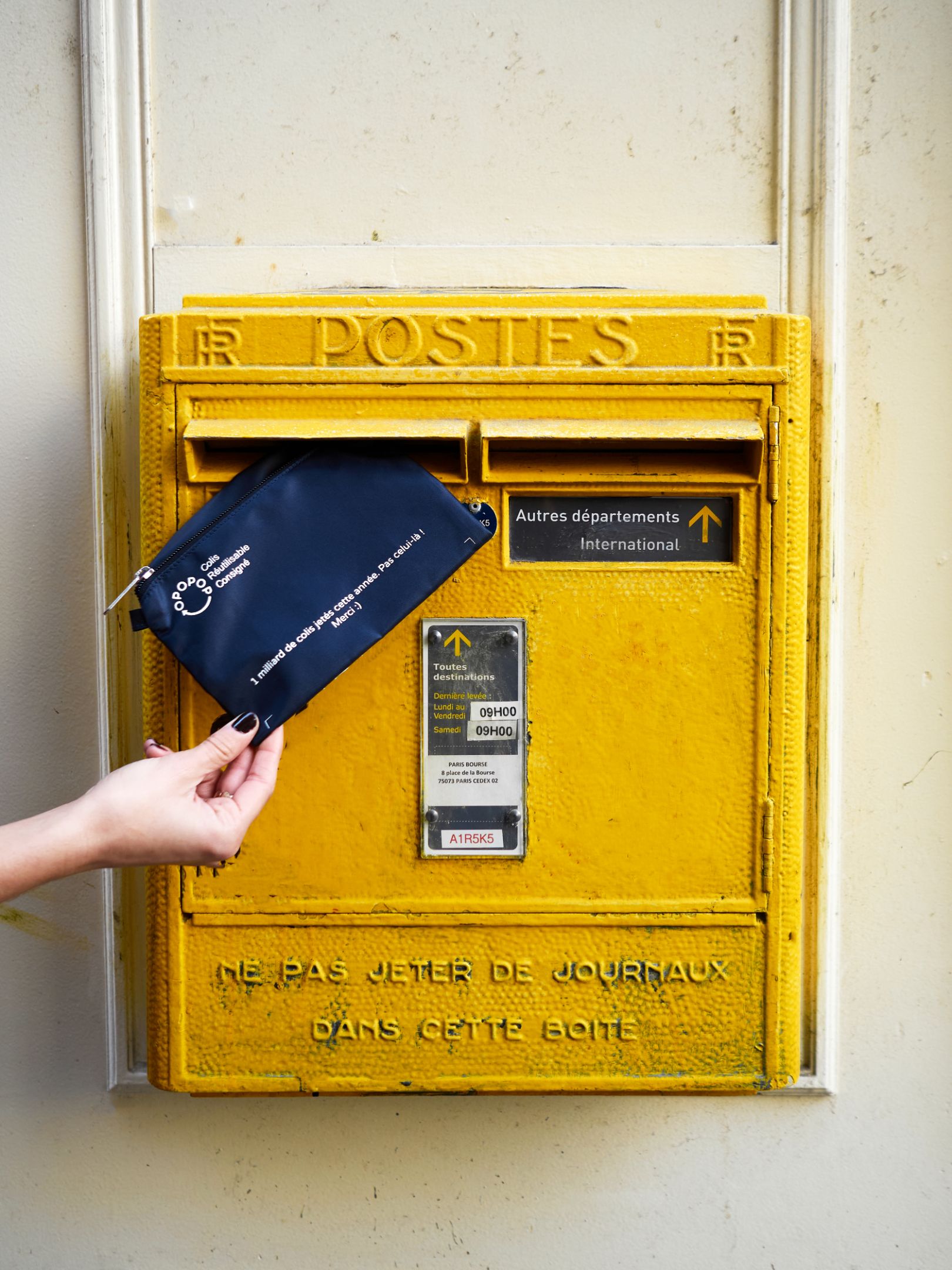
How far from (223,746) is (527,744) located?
18.9 inches

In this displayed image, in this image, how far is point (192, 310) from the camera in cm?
130

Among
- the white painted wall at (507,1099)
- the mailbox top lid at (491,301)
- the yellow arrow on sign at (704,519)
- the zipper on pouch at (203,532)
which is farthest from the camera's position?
the white painted wall at (507,1099)

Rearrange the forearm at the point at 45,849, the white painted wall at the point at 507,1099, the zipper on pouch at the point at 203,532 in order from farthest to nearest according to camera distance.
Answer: the white painted wall at the point at 507,1099 → the zipper on pouch at the point at 203,532 → the forearm at the point at 45,849

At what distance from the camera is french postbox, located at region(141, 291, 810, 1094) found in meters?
1.27

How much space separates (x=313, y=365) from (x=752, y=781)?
1.01m

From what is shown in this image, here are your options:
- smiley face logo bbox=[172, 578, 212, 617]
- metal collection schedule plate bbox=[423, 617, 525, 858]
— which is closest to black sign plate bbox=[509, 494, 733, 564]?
metal collection schedule plate bbox=[423, 617, 525, 858]

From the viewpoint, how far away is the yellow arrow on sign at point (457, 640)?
1290 mm

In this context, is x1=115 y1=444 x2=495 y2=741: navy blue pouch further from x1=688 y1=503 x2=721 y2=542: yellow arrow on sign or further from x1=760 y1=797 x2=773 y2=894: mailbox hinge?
x1=760 y1=797 x2=773 y2=894: mailbox hinge

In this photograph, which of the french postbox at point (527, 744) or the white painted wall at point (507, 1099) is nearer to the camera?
the french postbox at point (527, 744)

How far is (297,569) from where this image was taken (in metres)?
1.21

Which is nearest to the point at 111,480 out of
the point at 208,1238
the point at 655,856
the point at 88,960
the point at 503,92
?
the point at 88,960

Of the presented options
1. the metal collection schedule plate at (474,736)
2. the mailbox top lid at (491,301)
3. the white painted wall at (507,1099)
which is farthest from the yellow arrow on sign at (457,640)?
the white painted wall at (507,1099)

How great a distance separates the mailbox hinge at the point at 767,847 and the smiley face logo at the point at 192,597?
3.15 feet

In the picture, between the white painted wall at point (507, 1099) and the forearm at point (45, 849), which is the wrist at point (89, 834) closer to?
the forearm at point (45, 849)
